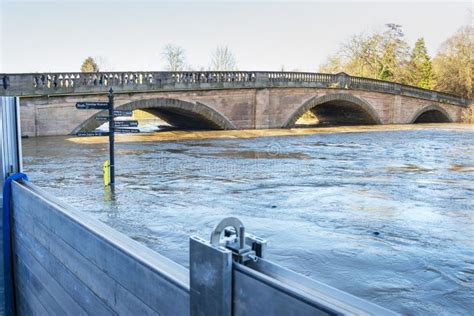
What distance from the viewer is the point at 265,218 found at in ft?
19.1

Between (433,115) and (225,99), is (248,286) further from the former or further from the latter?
(433,115)

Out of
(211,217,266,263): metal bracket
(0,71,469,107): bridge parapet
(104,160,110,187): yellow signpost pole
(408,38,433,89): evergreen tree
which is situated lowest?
(104,160,110,187): yellow signpost pole

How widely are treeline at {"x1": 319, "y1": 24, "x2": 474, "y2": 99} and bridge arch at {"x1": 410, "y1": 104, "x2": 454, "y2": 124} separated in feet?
16.4

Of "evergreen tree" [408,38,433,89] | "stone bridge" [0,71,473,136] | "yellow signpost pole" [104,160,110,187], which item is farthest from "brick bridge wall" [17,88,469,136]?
"yellow signpost pole" [104,160,110,187]

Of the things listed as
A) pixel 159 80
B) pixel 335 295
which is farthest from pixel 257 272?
pixel 159 80

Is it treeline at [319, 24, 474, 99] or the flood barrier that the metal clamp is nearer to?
the flood barrier

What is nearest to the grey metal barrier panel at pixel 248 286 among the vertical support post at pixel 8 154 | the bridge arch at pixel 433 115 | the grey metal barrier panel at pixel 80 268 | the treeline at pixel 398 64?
the grey metal barrier panel at pixel 80 268

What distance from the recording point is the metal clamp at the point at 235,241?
1.80 metres

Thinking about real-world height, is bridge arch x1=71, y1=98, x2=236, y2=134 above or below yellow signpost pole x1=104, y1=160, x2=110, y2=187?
above

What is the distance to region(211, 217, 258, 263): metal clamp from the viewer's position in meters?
1.80

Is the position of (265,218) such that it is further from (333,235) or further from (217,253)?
(217,253)

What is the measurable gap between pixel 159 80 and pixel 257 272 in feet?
68.1

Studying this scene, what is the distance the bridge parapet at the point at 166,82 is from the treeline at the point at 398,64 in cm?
1117

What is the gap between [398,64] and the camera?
149 ft
